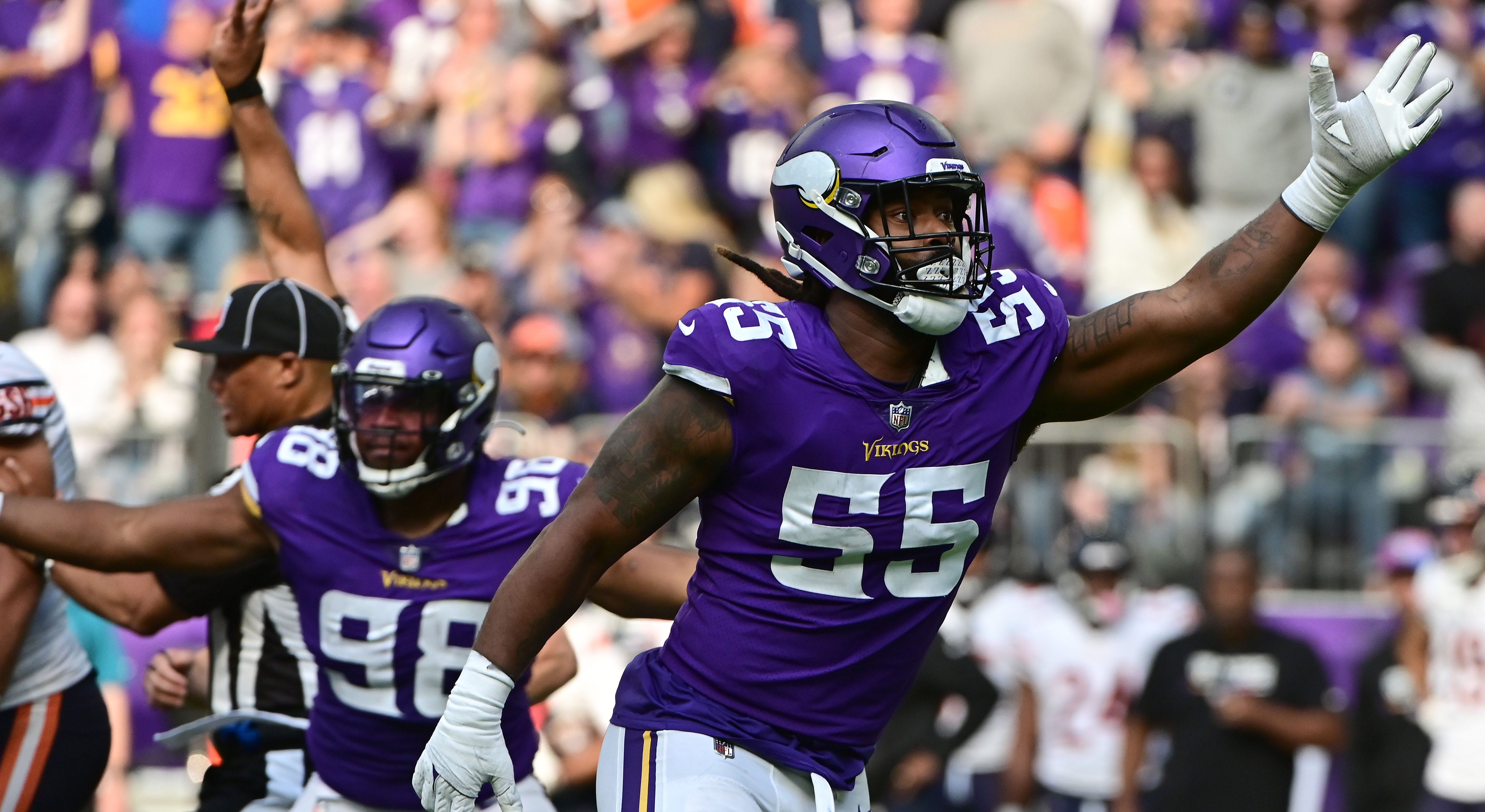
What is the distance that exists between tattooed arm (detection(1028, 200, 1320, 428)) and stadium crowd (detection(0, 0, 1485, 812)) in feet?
18.1

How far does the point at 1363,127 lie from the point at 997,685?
5.75 metres

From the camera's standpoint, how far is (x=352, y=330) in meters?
5.48

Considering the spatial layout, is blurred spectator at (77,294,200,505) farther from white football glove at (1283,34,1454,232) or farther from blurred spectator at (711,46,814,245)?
white football glove at (1283,34,1454,232)

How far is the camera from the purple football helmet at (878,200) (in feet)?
12.4

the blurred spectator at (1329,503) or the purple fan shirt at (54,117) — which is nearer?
the blurred spectator at (1329,503)

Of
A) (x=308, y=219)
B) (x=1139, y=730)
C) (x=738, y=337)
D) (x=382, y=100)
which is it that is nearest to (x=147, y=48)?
(x=382, y=100)

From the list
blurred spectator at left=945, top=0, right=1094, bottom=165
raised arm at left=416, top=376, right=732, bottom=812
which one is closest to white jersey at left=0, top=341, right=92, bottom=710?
raised arm at left=416, top=376, right=732, bottom=812

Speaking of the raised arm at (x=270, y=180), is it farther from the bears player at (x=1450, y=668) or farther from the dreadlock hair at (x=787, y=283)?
the bears player at (x=1450, y=668)

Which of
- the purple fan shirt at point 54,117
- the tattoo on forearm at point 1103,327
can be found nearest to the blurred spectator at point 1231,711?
the tattoo on forearm at point 1103,327

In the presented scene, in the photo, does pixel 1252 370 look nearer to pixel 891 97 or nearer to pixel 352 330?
pixel 891 97

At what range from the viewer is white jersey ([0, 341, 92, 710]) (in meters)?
4.81

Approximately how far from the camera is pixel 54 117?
39.5ft

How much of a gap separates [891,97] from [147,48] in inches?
185

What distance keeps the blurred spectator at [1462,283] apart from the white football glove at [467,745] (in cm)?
819
